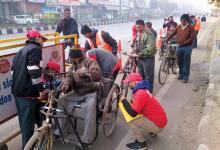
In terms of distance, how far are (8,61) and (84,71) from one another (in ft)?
3.66

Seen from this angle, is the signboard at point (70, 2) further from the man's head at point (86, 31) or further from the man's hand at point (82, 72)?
the man's hand at point (82, 72)

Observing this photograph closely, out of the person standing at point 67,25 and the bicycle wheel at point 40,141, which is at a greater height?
the person standing at point 67,25

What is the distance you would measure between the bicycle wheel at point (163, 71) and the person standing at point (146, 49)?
1.46m

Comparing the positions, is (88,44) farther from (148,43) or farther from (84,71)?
(84,71)

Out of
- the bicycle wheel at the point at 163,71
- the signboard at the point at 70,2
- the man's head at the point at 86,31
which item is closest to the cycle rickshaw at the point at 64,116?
the man's head at the point at 86,31

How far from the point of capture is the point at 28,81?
12.7ft

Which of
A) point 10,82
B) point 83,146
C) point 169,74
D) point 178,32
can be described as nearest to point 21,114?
point 10,82

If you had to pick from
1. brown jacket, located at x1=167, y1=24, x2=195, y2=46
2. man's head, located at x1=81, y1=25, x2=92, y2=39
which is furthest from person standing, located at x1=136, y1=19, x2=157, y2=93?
brown jacket, located at x1=167, y1=24, x2=195, y2=46

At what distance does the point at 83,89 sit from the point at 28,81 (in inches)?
32.2

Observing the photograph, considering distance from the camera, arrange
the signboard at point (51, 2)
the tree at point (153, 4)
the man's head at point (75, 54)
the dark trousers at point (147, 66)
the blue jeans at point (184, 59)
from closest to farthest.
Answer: the man's head at point (75, 54)
the dark trousers at point (147, 66)
the blue jeans at point (184, 59)
the signboard at point (51, 2)
the tree at point (153, 4)

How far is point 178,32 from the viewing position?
26.3 feet

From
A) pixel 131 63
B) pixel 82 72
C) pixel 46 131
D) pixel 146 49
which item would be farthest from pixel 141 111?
pixel 131 63

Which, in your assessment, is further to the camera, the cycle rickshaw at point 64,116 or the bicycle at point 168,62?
the bicycle at point 168,62

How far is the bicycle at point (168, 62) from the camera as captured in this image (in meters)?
8.21
